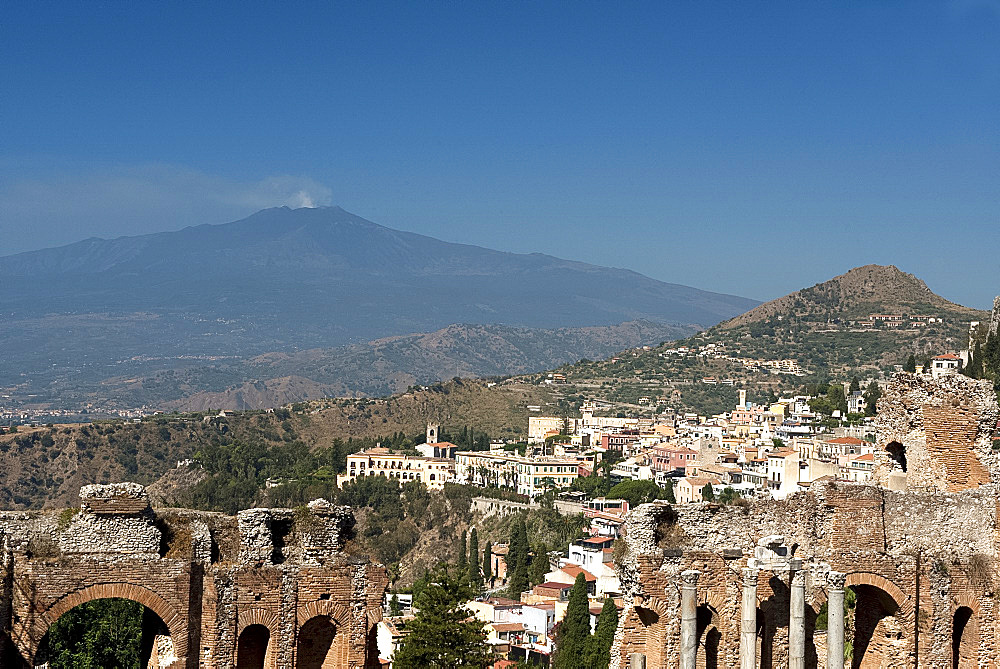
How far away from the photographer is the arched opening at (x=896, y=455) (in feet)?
77.9

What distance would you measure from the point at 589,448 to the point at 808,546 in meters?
119

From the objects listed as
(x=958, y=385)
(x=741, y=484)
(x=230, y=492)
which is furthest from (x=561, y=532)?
(x=958, y=385)

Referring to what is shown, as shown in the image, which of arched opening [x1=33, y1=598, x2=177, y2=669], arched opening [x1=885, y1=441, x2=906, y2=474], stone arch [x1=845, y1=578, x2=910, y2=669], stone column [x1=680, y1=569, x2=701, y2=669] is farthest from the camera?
arched opening [x1=33, y1=598, x2=177, y2=669]

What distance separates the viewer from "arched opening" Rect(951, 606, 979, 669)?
21.3 metres

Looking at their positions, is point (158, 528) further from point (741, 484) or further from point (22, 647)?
point (741, 484)

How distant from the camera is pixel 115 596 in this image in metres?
18.7

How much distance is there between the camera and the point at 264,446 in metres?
138

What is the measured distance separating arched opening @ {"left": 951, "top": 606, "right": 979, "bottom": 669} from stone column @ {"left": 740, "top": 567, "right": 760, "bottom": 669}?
4.24 m

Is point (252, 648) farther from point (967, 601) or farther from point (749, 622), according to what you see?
point (967, 601)

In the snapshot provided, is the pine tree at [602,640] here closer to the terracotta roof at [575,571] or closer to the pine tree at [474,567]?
the terracotta roof at [575,571]

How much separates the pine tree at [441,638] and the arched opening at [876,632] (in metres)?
9.12

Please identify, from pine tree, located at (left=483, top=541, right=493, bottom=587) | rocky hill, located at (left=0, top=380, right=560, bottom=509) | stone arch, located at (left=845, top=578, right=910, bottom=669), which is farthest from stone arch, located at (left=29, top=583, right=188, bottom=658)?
rocky hill, located at (left=0, top=380, right=560, bottom=509)

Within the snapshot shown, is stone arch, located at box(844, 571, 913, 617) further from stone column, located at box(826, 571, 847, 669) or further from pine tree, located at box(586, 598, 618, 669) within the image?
pine tree, located at box(586, 598, 618, 669)

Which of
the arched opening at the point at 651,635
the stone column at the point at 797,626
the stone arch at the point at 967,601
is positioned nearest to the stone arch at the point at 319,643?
the arched opening at the point at 651,635
